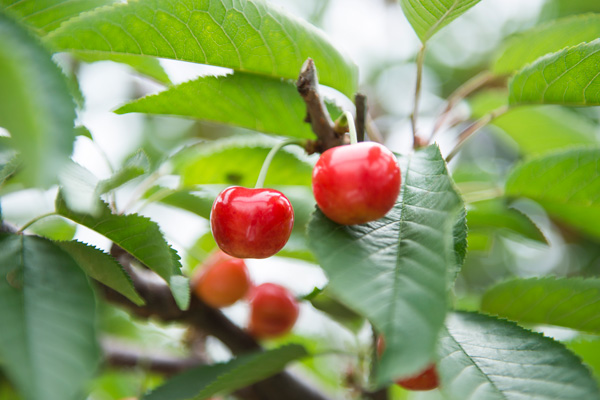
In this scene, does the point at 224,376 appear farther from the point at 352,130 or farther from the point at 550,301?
the point at 550,301

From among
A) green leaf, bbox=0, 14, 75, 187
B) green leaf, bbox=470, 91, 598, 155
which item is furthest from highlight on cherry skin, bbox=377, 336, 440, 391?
green leaf, bbox=470, 91, 598, 155

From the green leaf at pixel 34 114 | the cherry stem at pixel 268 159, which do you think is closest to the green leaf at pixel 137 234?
the cherry stem at pixel 268 159

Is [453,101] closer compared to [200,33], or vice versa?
[200,33]

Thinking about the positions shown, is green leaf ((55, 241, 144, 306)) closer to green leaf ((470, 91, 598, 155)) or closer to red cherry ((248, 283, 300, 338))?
red cherry ((248, 283, 300, 338))

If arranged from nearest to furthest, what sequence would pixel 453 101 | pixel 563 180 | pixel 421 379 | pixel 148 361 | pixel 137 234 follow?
1. pixel 137 234
2. pixel 421 379
3. pixel 563 180
4. pixel 453 101
5. pixel 148 361

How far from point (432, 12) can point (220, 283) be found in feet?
2.84

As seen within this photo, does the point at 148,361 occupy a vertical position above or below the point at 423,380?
below

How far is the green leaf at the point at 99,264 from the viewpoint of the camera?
0.81 metres

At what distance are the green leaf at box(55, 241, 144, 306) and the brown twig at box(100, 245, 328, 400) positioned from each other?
362 mm

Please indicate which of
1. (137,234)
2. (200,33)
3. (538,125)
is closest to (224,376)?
(137,234)

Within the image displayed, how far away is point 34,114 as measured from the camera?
1.59 feet

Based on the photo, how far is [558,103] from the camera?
109 centimetres

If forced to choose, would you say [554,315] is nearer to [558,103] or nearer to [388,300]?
[558,103]

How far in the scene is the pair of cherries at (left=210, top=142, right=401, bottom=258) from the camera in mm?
729
